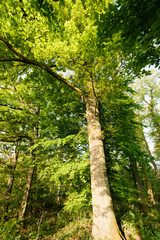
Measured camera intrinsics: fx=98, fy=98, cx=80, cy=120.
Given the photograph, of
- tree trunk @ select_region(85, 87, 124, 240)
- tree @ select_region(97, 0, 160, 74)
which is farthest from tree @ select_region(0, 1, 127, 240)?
tree @ select_region(97, 0, 160, 74)

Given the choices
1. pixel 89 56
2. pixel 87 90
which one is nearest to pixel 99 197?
pixel 87 90

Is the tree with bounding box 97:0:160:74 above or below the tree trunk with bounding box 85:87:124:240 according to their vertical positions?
above

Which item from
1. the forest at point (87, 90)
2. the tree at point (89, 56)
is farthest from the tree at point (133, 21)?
the tree at point (89, 56)

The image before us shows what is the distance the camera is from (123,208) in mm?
5863

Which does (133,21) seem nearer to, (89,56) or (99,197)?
(89,56)

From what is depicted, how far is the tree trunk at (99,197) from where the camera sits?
2189mm

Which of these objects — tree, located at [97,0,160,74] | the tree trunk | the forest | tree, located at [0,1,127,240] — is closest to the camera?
tree, located at [97,0,160,74]

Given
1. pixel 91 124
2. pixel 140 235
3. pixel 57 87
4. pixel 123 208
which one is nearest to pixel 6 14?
pixel 57 87

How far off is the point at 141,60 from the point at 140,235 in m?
6.23

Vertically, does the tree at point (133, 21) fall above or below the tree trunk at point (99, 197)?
above

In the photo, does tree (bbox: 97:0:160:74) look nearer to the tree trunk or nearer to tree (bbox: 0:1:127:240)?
tree (bbox: 0:1:127:240)

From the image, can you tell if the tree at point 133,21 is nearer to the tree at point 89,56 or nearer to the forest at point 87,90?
the forest at point 87,90

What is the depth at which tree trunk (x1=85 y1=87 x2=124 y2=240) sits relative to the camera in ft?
7.18

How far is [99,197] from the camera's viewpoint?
101 inches
